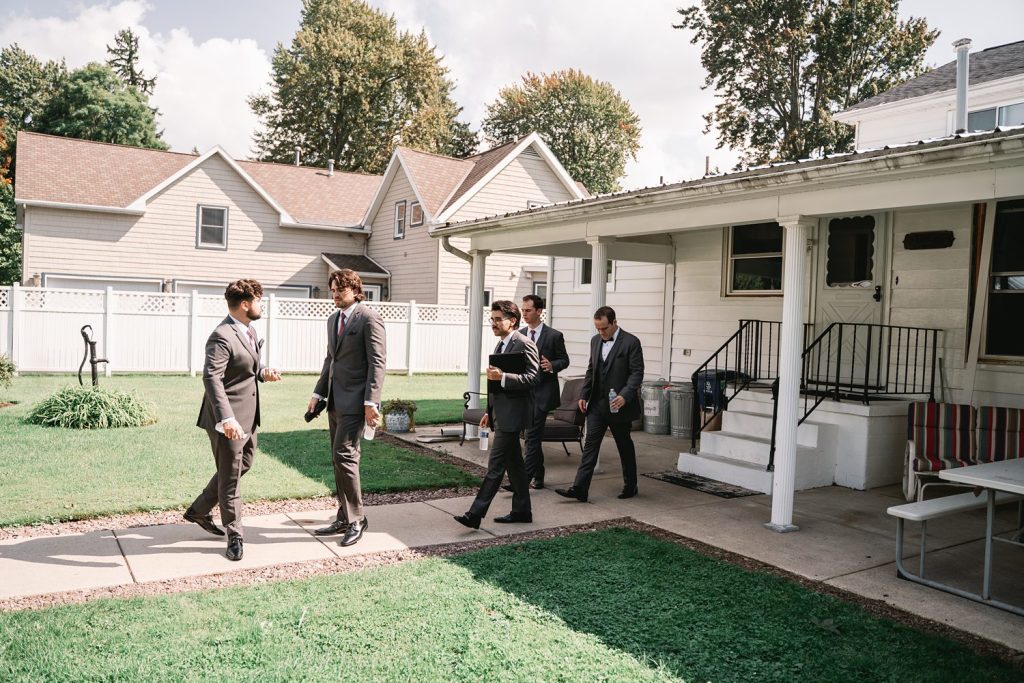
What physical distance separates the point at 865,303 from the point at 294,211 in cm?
1963

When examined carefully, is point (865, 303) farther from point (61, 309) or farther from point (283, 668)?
point (61, 309)

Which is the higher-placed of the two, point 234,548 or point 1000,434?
point 1000,434

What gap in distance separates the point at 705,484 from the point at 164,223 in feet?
64.1

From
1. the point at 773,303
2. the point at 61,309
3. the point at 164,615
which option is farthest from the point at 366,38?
the point at 164,615

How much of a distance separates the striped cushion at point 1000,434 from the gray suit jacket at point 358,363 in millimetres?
5718

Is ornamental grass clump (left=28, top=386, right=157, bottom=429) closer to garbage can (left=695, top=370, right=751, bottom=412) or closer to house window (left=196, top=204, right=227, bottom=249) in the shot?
garbage can (left=695, top=370, right=751, bottom=412)

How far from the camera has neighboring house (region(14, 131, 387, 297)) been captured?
2102 cm

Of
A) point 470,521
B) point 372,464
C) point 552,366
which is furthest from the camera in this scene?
point 372,464

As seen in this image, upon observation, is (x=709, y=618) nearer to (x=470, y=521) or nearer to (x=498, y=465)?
(x=498, y=465)

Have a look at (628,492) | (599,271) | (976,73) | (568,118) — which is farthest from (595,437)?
(568,118)

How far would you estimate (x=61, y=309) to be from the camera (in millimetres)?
16281

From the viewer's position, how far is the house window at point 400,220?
24234 millimetres

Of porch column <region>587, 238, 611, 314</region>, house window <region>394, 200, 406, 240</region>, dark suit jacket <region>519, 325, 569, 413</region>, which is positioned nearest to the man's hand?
dark suit jacket <region>519, 325, 569, 413</region>

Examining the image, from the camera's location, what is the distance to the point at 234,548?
5102 mm
